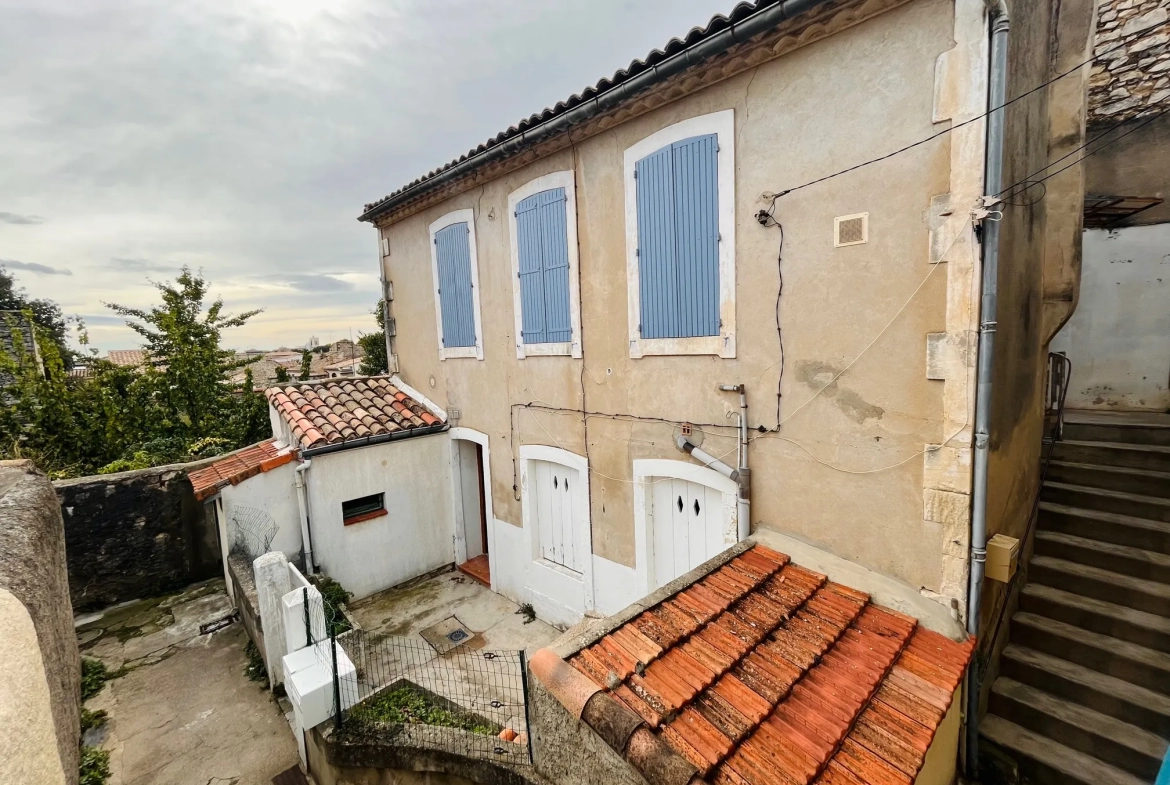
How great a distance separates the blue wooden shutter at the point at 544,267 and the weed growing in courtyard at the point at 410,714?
14.4 feet

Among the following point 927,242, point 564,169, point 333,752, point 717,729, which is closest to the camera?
point 717,729

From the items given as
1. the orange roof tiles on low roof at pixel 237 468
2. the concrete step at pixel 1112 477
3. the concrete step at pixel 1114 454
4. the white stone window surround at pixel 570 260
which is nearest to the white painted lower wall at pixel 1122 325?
the concrete step at pixel 1114 454

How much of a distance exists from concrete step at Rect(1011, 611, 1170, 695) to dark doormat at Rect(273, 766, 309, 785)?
23.5 feet

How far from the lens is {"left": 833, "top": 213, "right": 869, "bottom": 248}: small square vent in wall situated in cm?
378

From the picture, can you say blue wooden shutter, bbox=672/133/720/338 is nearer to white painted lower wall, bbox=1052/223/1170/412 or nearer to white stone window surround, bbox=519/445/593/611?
white stone window surround, bbox=519/445/593/611

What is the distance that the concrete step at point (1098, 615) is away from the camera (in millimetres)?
4078

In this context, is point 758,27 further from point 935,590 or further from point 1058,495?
point 1058,495

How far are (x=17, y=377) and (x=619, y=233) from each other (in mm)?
12530

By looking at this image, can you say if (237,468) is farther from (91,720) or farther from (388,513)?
(91,720)

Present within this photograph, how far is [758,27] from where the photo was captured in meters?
3.86

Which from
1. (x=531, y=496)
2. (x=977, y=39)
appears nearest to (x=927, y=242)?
(x=977, y=39)

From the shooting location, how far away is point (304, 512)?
739cm

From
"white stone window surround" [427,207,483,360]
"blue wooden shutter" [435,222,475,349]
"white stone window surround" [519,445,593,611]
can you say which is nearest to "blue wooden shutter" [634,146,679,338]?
"white stone window surround" [519,445,593,611]

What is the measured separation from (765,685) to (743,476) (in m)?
2.05
